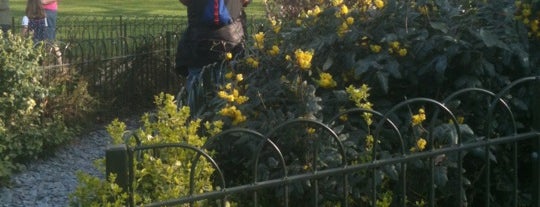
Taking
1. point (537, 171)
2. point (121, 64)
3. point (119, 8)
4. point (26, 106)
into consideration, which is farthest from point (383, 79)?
point (119, 8)

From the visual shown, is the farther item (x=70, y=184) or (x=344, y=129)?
(x=70, y=184)

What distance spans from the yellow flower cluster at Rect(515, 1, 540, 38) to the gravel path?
8.92ft

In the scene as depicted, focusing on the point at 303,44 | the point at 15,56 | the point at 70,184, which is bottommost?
the point at 70,184

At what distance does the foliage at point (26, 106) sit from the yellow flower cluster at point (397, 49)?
2672mm

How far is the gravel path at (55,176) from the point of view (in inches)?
205

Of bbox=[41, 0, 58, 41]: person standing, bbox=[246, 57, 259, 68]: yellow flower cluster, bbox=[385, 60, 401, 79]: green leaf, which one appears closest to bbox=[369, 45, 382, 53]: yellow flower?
bbox=[385, 60, 401, 79]: green leaf

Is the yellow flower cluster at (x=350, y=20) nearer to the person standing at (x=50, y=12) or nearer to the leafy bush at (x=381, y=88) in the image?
the leafy bush at (x=381, y=88)

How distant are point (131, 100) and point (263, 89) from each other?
14.1 feet

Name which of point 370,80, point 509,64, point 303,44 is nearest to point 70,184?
point 303,44

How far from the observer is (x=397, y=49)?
3.68 meters

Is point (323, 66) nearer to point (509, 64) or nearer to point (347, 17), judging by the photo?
point (347, 17)

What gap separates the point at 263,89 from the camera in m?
3.58

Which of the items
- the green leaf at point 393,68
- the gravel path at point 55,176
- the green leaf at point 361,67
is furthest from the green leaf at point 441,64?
the gravel path at point 55,176

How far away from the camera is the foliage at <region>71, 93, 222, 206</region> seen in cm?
A: 262
